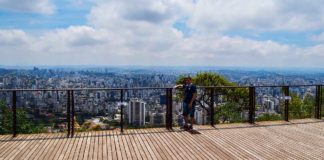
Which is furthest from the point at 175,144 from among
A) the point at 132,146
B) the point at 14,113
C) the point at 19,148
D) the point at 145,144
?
the point at 14,113

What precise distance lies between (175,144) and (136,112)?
2.07 metres

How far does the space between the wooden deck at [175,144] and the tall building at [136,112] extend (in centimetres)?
34

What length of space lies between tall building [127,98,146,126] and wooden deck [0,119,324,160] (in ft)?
1.11

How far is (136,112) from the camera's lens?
9.77m

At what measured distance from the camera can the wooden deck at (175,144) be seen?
7125mm

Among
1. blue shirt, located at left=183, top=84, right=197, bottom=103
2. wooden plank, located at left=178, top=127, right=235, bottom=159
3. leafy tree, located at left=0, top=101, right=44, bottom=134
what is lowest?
wooden plank, located at left=178, top=127, right=235, bottom=159

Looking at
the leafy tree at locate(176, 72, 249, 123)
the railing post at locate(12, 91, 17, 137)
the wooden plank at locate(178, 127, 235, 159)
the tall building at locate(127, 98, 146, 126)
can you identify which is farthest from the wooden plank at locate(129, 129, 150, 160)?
the leafy tree at locate(176, 72, 249, 123)

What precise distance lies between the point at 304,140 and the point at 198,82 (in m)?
9.68

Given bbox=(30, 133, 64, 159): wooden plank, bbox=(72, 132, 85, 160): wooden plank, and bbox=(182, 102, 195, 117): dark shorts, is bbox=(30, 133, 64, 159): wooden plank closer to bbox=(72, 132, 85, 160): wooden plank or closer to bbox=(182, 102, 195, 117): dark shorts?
bbox=(72, 132, 85, 160): wooden plank

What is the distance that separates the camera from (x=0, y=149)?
744 cm

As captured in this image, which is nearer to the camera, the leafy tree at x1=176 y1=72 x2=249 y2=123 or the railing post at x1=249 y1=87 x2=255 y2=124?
the railing post at x1=249 y1=87 x2=255 y2=124

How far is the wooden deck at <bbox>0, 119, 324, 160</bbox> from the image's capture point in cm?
712

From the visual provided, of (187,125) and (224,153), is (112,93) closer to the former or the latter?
(187,125)

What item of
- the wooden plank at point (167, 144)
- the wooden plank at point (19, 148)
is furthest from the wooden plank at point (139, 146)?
the wooden plank at point (19, 148)
